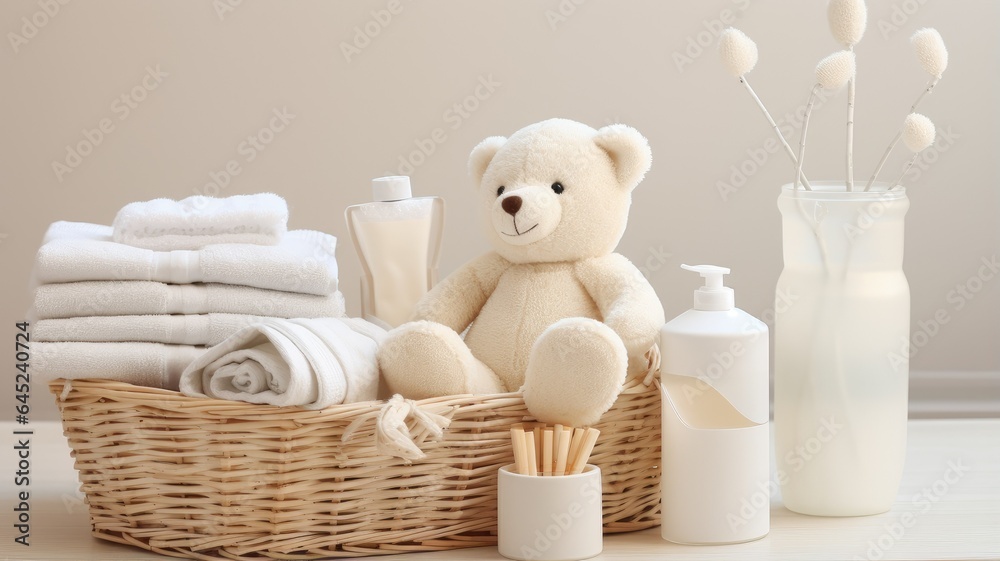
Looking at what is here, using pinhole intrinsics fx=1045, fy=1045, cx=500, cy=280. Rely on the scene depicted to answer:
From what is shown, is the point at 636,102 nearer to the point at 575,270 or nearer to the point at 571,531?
the point at 575,270

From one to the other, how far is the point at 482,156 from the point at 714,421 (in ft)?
0.99

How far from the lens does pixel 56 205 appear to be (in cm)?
149

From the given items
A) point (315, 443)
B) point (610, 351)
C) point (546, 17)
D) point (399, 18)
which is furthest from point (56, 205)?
point (610, 351)

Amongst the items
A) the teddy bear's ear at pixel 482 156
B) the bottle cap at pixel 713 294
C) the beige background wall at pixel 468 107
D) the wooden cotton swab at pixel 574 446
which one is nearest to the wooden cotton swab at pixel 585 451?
the wooden cotton swab at pixel 574 446

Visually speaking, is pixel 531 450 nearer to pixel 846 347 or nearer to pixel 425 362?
pixel 425 362

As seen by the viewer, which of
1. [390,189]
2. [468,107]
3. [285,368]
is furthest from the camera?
[468,107]

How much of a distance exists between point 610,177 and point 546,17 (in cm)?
68

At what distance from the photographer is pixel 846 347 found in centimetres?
87

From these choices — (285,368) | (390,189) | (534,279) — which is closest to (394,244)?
(390,189)

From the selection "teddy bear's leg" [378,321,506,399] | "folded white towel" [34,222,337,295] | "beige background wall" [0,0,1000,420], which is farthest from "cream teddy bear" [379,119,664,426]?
"beige background wall" [0,0,1000,420]

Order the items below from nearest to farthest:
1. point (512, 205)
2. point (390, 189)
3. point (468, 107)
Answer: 1. point (512, 205)
2. point (390, 189)
3. point (468, 107)

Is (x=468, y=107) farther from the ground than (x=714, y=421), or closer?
farther from the ground

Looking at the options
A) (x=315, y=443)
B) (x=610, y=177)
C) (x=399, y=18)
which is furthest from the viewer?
(x=399, y=18)

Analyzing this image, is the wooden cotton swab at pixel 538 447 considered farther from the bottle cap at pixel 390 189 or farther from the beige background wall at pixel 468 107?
the beige background wall at pixel 468 107
